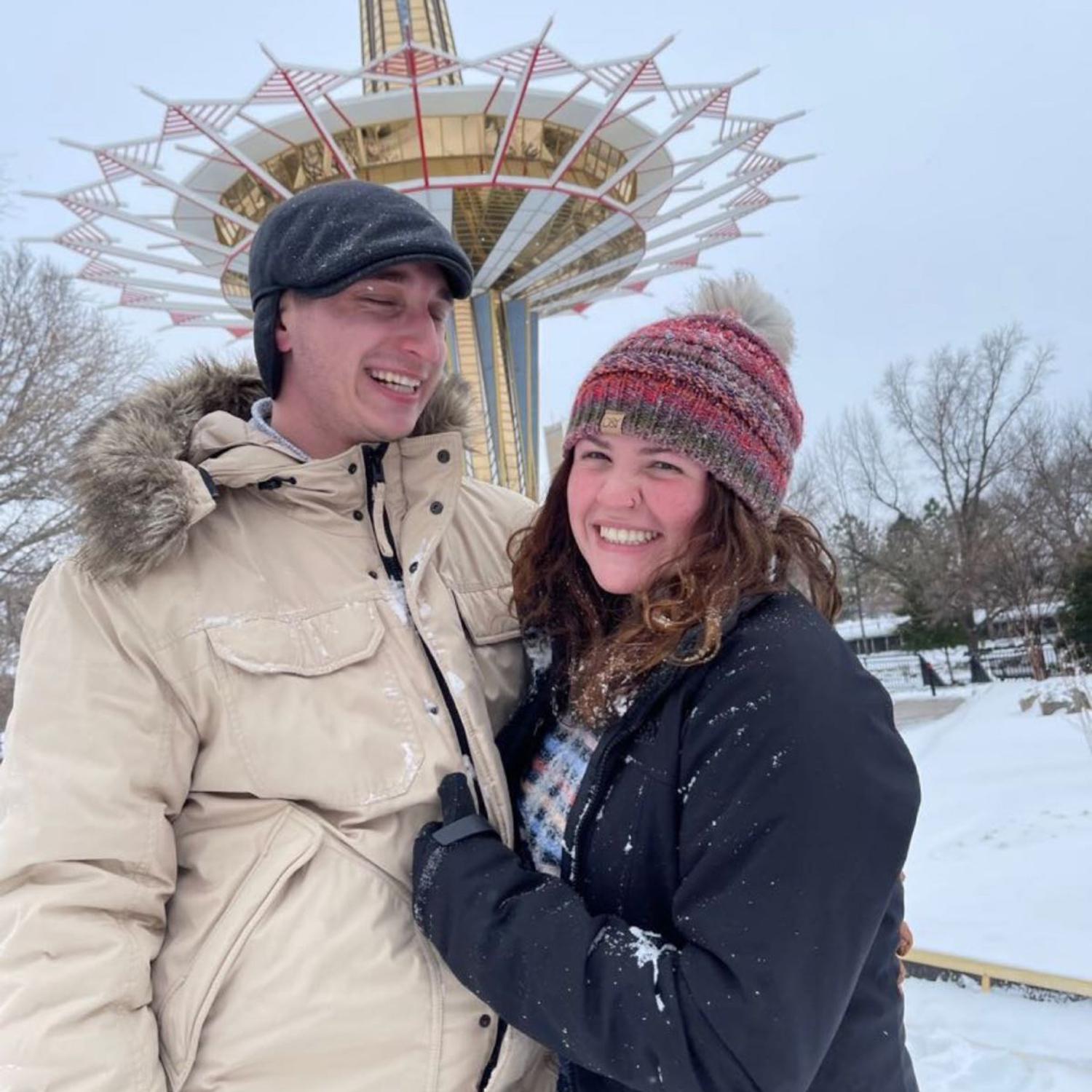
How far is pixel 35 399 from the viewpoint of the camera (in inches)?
781

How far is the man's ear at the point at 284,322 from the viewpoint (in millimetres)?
1993

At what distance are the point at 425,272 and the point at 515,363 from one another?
18.0m

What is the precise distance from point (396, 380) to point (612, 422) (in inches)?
22.9

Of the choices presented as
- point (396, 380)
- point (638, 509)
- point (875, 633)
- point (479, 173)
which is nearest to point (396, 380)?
point (396, 380)

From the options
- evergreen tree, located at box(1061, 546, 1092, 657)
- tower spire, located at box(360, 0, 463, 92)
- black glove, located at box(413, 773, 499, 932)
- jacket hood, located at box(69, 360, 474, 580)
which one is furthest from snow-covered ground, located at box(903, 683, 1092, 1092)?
tower spire, located at box(360, 0, 463, 92)

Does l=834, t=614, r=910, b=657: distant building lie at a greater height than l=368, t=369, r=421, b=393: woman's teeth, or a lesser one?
lesser

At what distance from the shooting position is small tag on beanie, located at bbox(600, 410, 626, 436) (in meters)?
1.74

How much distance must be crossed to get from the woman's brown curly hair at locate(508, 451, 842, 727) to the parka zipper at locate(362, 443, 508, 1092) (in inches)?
9.5

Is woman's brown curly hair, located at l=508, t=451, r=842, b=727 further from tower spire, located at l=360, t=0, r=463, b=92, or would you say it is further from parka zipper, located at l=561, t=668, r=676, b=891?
tower spire, located at l=360, t=0, r=463, b=92

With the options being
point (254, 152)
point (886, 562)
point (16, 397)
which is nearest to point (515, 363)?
point (254, 152)

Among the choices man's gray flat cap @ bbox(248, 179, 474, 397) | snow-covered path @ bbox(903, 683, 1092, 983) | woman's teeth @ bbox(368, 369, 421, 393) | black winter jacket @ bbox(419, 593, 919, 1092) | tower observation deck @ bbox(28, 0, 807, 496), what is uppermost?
tower observation deck @ bbox(28, 0, 807, 496)

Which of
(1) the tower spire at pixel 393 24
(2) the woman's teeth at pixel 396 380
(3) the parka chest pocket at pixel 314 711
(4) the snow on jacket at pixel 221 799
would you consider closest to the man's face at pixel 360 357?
(2) the woman's teeth at pixel 396 380

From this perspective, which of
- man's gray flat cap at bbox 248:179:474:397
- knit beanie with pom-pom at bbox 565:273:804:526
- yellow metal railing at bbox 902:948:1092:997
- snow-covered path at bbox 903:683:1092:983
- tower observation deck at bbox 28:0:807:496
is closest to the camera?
knit beanie with pom-pom at bbox 565:273:804:526

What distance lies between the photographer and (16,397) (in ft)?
64.9
